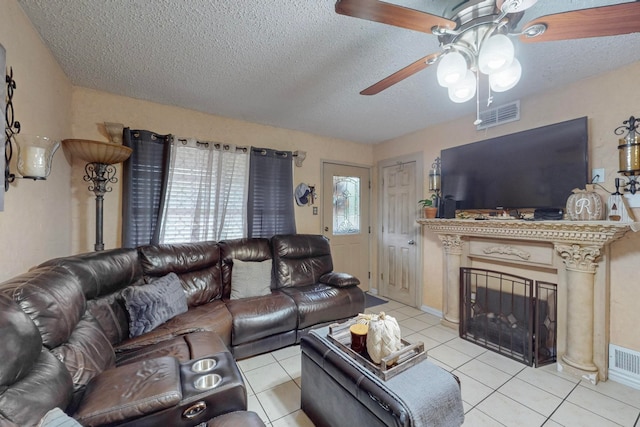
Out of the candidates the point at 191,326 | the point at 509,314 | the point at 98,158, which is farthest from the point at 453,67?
the point at 98,158

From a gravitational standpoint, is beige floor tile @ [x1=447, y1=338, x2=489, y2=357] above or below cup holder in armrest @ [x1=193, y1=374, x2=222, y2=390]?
below

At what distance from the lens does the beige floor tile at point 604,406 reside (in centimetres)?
167

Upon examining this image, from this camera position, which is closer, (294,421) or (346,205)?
(294,421)

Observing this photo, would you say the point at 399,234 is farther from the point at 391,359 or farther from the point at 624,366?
the point at 391,359

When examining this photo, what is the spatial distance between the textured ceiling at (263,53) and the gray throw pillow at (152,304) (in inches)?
Result: 68.4

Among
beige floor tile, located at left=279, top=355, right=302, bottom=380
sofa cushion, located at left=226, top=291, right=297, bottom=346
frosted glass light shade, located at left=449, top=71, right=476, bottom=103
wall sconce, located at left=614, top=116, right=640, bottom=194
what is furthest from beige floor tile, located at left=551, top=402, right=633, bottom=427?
frosted glass light shade, located at left=449, top=71, right=476, bottom=103

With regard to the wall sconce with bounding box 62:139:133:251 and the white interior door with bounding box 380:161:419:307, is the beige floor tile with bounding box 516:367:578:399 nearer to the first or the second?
the white interior door with bounding box 380:161:419:307

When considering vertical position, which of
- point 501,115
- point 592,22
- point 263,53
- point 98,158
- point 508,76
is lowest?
point 98,158

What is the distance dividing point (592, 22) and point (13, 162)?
9.13ft

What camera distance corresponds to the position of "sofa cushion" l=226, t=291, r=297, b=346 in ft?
7.30

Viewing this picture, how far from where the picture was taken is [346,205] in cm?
419

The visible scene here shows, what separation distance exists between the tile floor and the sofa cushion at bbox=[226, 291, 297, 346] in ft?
0.85

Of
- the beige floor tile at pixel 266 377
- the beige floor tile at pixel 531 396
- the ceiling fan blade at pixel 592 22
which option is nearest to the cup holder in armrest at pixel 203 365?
the beige floor tile at pixel 266 377

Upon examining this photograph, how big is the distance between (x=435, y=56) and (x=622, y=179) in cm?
194
